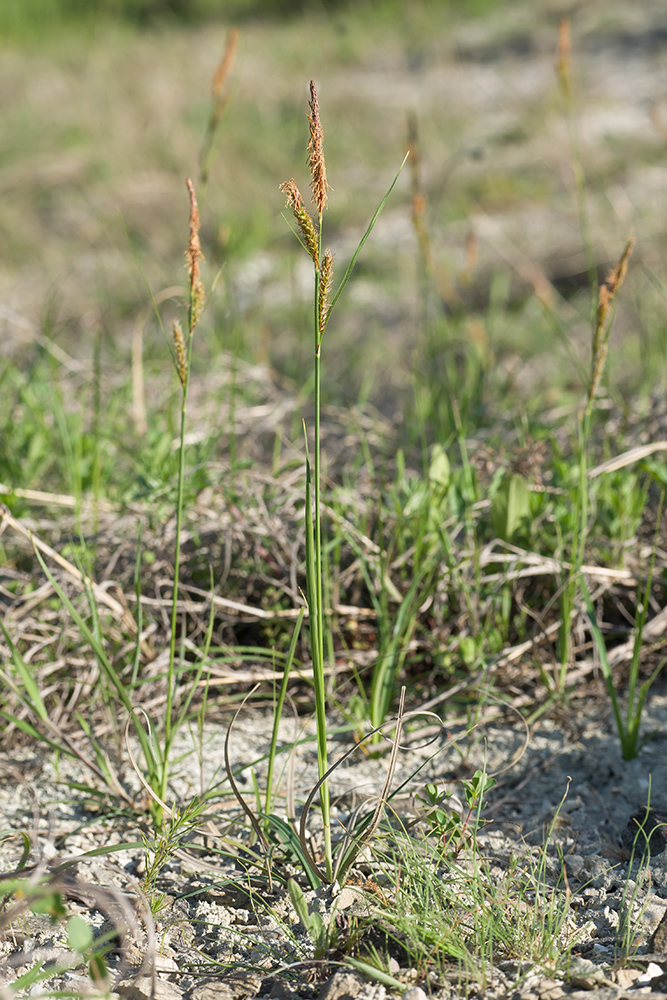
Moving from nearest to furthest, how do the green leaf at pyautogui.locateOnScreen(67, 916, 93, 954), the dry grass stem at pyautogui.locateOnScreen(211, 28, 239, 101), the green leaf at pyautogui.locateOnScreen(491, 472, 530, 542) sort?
the green leaf at pyautogui.locateOnScreen(67, 916, 93, 954) → the dry grass stem at pyautogui.locateOnScreen(211, 28, 239, 101) → the green leaf at pyautogui.locateOnScreen(491, 472, 530, 542)

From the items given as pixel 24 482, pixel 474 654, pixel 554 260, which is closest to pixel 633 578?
pixel 474 654

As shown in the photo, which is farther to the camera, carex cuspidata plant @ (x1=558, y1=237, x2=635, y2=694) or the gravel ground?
carex cuspidata plant @ (x1=558, y1=237, x2=635, y2=694)

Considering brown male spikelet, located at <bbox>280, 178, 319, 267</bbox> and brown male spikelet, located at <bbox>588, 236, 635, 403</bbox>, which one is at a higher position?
brown male spikelet, located at <bbox>280, 178, 319, 267</bbox>

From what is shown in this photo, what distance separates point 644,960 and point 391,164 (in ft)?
17.6

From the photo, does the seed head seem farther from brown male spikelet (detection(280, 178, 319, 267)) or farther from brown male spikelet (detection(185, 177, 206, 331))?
brown male spikelet (detection(280, 178, 319, 267))

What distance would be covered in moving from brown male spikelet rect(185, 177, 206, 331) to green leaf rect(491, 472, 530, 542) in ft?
2.72

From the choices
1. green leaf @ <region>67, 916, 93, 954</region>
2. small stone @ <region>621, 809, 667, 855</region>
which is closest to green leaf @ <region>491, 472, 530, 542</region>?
small stone @ <region>621, 809, 667, 855</region>

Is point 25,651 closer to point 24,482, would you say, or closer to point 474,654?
point 24,482

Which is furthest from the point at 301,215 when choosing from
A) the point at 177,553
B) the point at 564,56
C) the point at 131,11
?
the point at 131,11

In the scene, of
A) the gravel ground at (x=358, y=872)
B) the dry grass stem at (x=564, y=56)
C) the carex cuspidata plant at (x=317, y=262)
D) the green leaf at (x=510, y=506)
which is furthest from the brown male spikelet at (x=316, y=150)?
the dry grass stem at (x=564, y=56)

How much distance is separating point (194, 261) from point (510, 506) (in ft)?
2.91

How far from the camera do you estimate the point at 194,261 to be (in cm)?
99

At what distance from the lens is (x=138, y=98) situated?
21.0ft

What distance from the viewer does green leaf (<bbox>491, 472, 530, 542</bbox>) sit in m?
1.62
